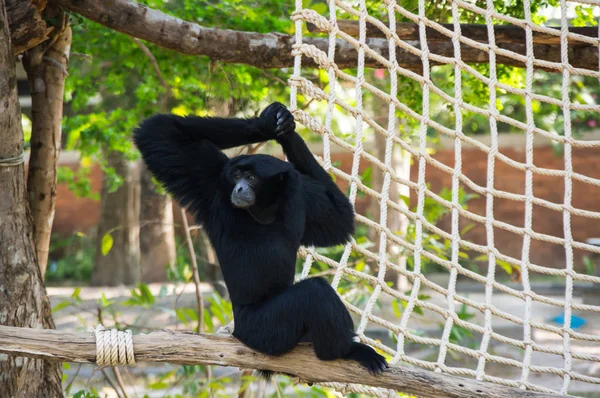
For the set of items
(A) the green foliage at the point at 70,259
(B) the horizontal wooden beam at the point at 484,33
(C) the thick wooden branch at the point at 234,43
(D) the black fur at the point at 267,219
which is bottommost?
(A) the green foliage at the point at 70,259

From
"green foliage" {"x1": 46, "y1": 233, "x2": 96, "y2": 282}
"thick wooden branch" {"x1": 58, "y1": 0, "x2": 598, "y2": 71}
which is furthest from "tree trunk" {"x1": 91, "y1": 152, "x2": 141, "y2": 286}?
"thick wooden branch" {"x1": 58, "y1": 0, "x2": 598, "y2": 71}

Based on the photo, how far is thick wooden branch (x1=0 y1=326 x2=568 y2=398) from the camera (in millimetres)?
2500

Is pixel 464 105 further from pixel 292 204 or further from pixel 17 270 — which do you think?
pixel 17 270

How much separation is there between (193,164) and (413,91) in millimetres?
2620

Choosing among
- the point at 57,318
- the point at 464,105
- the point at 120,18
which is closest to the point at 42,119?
the point at 120,18

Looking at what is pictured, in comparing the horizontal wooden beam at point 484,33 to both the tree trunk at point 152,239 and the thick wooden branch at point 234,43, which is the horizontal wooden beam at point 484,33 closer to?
the thick wooden branch at point 234,43

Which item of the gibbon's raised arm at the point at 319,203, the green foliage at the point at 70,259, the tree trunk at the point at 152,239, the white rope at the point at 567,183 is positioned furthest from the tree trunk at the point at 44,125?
the green foliage at the point at 70,259

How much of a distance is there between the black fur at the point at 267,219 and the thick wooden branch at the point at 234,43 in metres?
1.02

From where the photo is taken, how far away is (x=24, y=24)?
3418 mm

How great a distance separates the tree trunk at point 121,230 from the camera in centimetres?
1052

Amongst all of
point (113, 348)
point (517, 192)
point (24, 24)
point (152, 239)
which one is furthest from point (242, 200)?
point (517, 192)

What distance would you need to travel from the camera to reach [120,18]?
387cm

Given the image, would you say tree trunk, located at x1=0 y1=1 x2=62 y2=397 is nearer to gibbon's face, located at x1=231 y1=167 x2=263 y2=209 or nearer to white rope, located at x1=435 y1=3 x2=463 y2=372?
gibbon's face, located at x1=231 y1=167 x2=263 y2=209

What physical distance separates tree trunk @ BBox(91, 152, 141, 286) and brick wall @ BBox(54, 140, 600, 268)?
1992 millimetres
